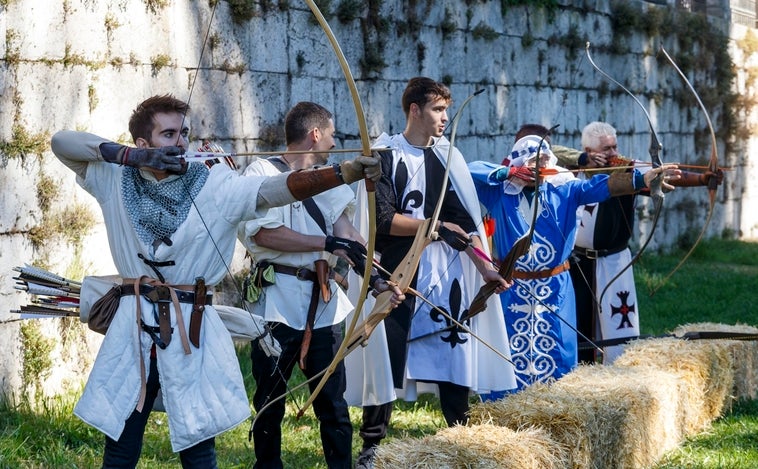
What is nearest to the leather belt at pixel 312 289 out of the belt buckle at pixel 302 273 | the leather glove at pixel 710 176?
the belt buckle at pixel 302 273

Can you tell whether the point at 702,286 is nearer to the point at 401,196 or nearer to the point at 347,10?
the point at 347,10

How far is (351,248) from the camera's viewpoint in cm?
440

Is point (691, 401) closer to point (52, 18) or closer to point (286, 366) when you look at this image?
point (286, 366)

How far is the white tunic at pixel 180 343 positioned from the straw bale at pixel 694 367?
8.79 feet

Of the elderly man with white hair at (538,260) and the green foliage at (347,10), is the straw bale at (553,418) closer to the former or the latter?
the elderly man with white hair at (538,260)

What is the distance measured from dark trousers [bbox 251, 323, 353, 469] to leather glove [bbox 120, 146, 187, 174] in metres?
1.33

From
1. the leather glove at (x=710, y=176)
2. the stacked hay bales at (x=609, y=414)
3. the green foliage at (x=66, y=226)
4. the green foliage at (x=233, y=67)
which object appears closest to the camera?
the stacked hay bales at (x=609, y=414)

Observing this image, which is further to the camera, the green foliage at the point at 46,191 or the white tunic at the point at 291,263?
the green foliage at the point at 46,191

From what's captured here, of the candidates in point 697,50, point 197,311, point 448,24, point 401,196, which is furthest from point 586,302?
point 697,50

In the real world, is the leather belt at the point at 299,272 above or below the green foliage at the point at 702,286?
above

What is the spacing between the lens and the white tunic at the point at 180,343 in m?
3.58

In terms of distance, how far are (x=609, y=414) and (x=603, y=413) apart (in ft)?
0.17

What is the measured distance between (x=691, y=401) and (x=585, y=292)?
1139mm

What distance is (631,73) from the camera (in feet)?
41.3
